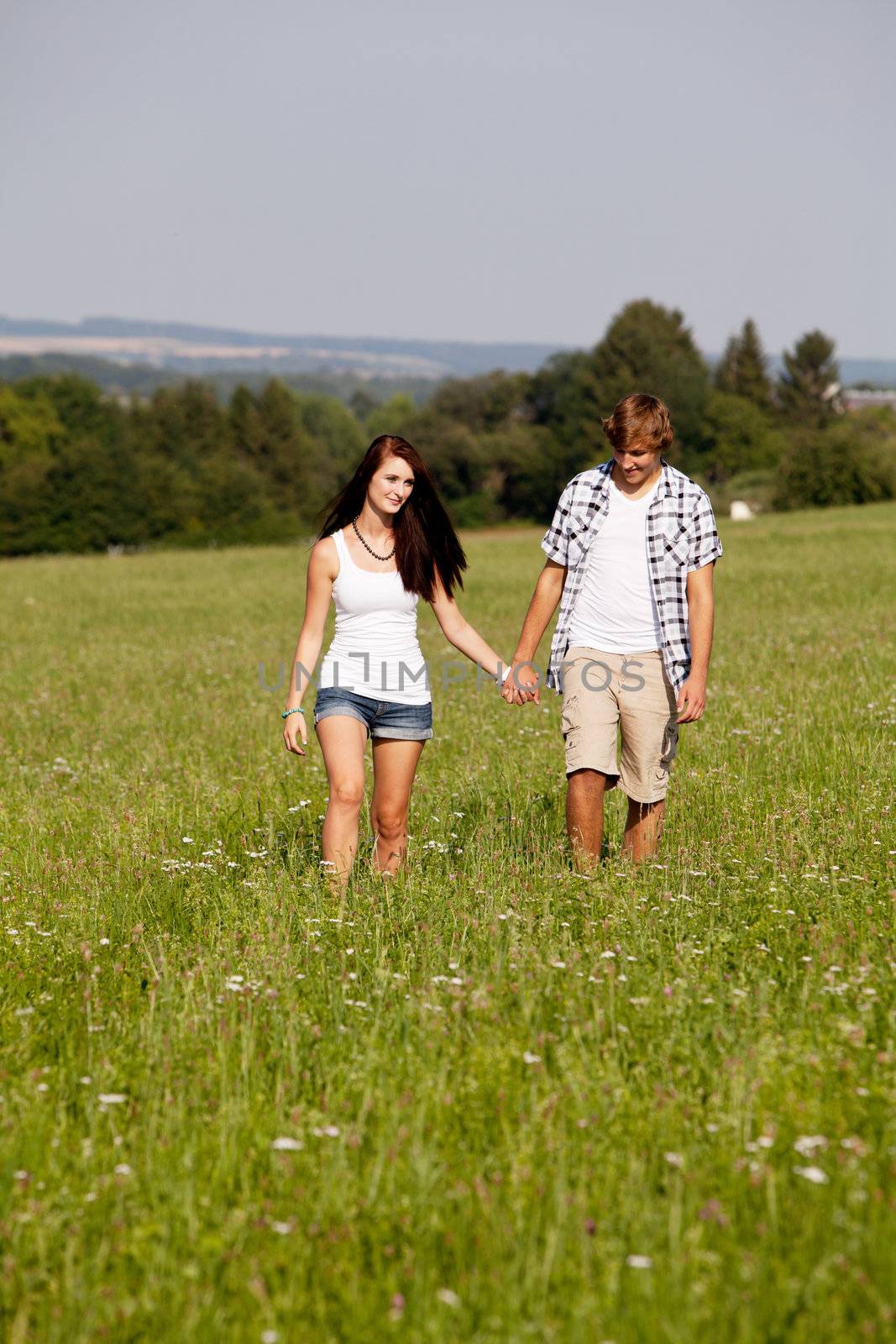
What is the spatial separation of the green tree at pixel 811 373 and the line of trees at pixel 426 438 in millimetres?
159

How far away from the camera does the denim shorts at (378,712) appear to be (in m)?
6.27

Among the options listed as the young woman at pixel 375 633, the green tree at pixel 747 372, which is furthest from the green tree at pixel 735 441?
the young woman at pixel 375 633

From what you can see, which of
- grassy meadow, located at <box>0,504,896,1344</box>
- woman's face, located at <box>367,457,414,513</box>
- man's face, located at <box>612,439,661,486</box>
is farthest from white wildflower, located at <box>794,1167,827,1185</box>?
woman's face, located at <box>367,457,414,513</box>

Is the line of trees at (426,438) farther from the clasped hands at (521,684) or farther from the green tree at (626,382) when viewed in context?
the clasped hands at (521,684)

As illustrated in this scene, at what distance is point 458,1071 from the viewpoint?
4.14 meters

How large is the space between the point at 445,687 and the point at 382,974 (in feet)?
31.8

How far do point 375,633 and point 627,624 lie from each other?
125 centimetres

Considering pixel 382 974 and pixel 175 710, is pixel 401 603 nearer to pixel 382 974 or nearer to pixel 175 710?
pixel 382 974

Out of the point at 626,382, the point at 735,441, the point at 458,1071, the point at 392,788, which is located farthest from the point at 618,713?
the point at 735,441

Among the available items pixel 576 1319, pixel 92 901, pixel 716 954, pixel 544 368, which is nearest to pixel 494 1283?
pixel 576 1319

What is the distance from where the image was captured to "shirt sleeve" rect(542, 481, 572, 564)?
6457mm

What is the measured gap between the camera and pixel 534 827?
24.3 feet

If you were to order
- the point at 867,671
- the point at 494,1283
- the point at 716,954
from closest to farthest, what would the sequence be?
the point at 494,1283
the point at 716,954
the point at 867,671

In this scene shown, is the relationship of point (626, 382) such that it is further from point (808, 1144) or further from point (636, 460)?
point (808, 1144)
